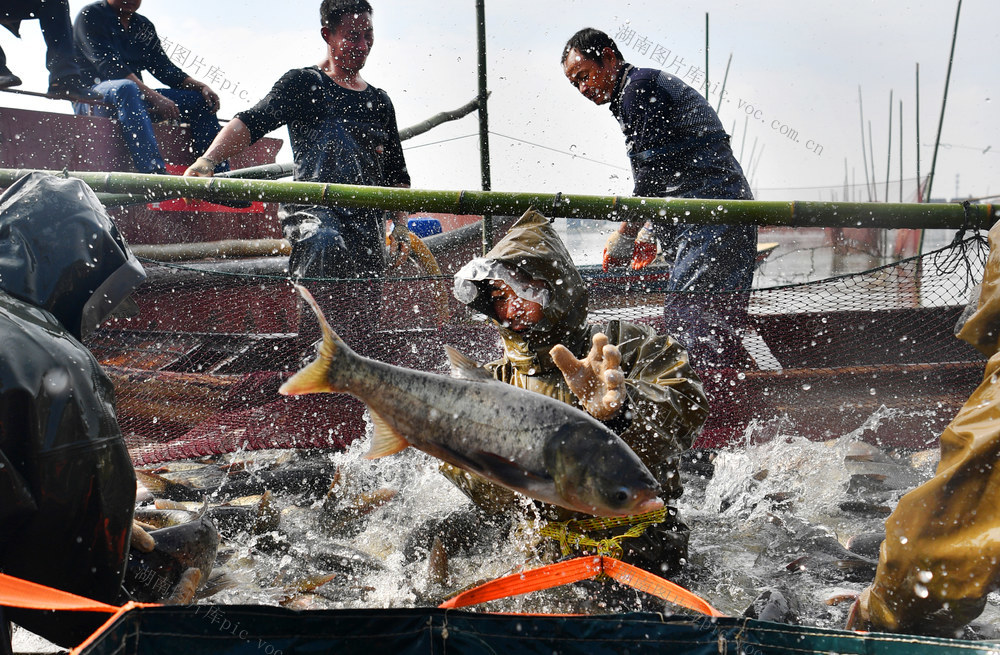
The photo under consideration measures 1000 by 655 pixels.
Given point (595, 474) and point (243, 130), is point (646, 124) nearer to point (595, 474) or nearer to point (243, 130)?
point (243, 130)

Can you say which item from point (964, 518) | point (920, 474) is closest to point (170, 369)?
point (964, 518)

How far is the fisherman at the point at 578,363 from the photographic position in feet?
5.51

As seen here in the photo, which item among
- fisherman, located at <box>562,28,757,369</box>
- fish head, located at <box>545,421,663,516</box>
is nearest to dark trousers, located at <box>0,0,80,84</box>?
fisherman, located at <box>562,28,757,369</box>

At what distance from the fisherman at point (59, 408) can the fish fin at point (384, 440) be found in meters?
1.35

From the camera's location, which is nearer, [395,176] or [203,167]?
[203,167]

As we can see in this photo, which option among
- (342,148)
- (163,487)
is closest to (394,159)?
(342,148)

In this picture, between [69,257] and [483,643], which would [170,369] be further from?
[483,643]

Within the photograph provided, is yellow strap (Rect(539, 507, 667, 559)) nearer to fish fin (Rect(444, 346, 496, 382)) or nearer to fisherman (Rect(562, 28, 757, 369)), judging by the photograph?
fish fin (Rect(444, 346, 496, 382))

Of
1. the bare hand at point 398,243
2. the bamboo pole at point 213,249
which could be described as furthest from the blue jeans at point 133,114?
the bare hand at point 398,243

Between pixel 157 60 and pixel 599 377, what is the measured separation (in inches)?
335

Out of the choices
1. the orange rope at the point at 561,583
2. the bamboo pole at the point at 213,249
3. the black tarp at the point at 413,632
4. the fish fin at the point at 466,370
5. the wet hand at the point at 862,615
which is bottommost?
the bamboo pole at the point at 213,249

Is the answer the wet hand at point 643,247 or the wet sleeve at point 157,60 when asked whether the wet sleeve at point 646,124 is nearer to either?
the wet hand at point 643,247

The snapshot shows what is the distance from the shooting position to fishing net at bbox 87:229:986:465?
16.3ft

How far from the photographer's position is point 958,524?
193 centimetres
